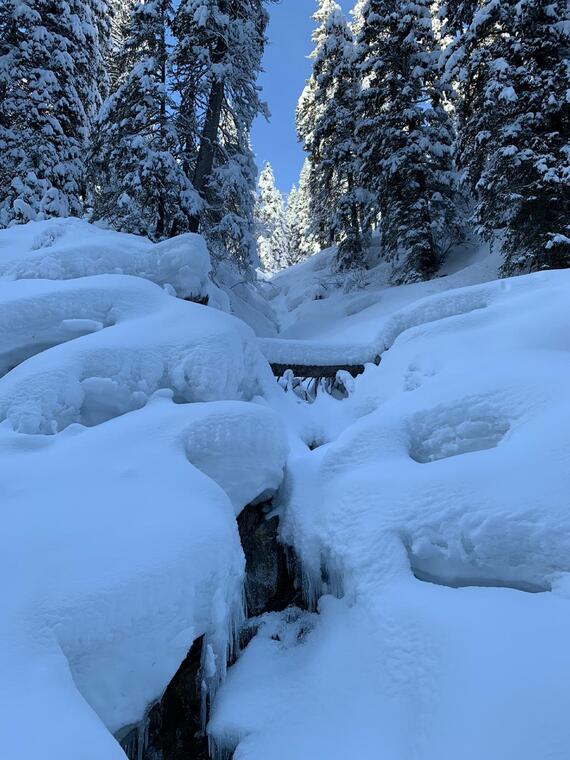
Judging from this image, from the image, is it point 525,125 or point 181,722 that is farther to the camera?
point 525,125

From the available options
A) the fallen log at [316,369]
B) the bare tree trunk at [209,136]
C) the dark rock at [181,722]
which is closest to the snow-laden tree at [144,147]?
the bare tree trunk at [209,136]

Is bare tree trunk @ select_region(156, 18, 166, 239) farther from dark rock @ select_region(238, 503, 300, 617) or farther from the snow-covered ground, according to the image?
dark rock @ select_region(238, 503, 300, 617)

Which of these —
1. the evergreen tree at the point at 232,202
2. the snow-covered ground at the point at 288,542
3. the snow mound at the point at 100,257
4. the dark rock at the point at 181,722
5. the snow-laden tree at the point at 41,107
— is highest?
the snow-laden tree at the point at 41,107

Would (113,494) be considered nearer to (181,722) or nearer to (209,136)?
(181,722)

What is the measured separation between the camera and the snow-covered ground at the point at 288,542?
2.51 metres

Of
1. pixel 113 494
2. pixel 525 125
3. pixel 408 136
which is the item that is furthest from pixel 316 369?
pixel 408 136

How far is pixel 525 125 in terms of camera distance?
10.9 m

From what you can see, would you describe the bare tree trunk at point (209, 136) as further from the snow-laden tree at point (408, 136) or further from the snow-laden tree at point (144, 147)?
the snow-laden tree at point (408, 136)

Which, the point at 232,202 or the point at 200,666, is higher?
the point at 232,202

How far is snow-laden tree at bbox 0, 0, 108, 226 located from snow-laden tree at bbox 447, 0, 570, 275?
430 inches

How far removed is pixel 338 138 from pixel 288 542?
20.4 meters

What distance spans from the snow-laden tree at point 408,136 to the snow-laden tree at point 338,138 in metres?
2.74

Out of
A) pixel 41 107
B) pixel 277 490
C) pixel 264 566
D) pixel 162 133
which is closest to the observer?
pixel 264 566

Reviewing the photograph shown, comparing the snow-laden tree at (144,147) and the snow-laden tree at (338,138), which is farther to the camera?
the snow-laden tree at (338,138)
